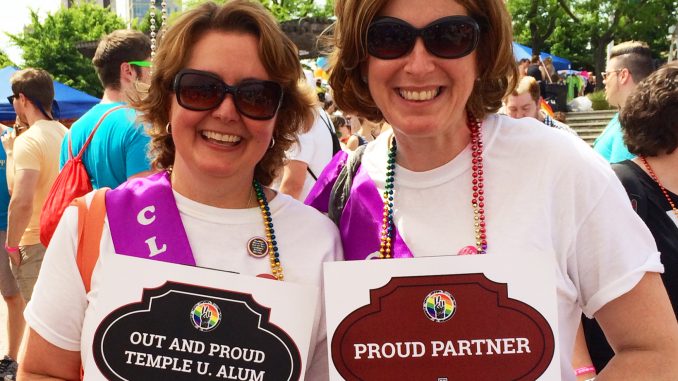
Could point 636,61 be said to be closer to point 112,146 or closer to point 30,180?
point 112,146

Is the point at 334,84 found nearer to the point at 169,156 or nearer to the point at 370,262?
the point at 169,156

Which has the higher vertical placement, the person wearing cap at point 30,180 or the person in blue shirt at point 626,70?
the person in blue shirt at point 626,70

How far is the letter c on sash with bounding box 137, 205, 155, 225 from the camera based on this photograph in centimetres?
205

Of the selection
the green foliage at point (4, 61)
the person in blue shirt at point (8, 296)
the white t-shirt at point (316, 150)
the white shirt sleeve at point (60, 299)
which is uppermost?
the white shirt sleeve at point (60, 299)

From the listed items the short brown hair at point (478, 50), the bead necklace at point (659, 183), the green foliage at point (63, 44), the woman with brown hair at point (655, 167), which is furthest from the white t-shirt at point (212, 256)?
the green foliage at point (63, 44)

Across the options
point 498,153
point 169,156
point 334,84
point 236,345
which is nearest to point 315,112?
point 334,84

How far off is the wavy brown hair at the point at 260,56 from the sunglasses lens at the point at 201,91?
0.32 ft

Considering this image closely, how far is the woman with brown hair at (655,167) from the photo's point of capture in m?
2.92

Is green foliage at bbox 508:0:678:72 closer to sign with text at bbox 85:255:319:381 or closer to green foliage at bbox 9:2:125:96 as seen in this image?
green foliage at bbox 9:2:125:96

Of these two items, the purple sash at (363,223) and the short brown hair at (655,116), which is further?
the short brown hair at (655,116)

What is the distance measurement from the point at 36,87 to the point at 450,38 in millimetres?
4887

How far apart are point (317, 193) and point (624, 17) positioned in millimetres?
37830

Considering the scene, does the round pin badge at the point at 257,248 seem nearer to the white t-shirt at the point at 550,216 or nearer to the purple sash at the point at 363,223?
the purple sash at the point at 363,223

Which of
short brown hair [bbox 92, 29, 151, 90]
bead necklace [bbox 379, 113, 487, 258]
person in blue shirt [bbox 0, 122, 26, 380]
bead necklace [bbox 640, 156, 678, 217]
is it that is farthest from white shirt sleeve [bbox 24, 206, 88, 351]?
person in blue shirt [bbox 0, 122, 26, 380]
